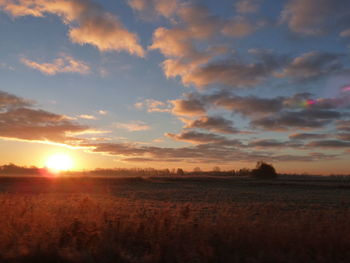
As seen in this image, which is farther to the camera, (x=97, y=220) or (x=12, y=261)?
(x=97, y=220)

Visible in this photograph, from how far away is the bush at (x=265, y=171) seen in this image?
3999 inches

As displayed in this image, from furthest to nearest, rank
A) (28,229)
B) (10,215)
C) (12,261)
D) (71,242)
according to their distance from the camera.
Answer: (10,215) < (28,229) < (71,242) < (12,261)

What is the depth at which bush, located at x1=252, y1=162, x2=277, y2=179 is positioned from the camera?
10156cm

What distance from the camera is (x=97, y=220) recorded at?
9117 mm

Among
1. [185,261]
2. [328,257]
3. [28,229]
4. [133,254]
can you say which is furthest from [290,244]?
[28,229]

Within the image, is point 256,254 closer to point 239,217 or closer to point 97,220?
point 239,217

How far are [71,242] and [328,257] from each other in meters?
6.47

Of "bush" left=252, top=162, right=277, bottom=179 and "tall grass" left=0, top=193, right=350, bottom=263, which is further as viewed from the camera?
"bush" left=252, top=162, right=277, bottom=179

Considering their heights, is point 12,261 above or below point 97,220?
below

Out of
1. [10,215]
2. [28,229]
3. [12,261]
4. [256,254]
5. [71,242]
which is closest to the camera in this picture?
[12,261]

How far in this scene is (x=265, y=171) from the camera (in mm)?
102000

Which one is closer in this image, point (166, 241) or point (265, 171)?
point (166, 241)

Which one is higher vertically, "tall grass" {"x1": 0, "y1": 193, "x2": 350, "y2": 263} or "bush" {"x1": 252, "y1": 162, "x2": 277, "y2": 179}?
"bush" {"x1": 252, "y1": 162, "x2": 277, "y2": 179}

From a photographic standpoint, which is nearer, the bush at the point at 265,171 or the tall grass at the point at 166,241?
the tall grass at the point at 166,241
